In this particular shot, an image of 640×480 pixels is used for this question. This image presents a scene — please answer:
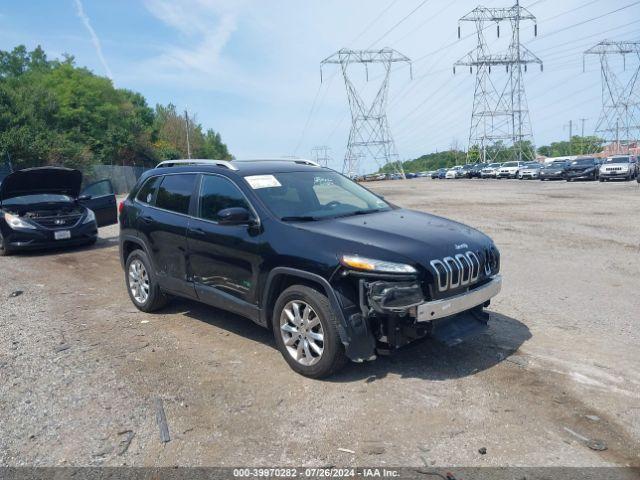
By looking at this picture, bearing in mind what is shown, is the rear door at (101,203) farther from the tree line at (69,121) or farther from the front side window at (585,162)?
the front side window at (585,162)

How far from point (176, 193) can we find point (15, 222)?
6.77 meters

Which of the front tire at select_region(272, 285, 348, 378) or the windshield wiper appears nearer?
the front tire at select_region(272, 285, 348, 378)

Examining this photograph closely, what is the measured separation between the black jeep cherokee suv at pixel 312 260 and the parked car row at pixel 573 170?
29609 mm

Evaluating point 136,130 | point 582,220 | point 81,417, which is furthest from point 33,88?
point 81,417

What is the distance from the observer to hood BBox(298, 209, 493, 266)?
4.12 meters

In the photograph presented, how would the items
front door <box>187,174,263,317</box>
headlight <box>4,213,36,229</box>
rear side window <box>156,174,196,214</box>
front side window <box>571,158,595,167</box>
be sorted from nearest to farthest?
1. front door <box>187,174,263,317</box>
2. rear side window <box>156,174,196,214</box>
3. headlight <box>4,213,36,229</box>
4. front side window <box>571,158,595,167</box>

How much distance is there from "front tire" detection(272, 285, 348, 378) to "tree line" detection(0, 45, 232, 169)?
110 ft

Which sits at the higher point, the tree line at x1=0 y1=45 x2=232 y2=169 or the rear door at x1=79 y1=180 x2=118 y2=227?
the tree line at x1=0 y1=45 x2=232 y2=169

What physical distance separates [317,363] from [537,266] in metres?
5.52

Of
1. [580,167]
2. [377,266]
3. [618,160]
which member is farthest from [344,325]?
[580,167]

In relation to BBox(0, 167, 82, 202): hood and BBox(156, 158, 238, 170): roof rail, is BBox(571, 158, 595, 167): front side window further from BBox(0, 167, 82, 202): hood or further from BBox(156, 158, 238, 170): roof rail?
BBox(156, 158, 238, 170): roof rail

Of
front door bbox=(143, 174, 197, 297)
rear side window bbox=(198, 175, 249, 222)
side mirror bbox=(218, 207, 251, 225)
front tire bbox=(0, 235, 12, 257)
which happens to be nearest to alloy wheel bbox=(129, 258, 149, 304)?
front door bbox=(143, 174, 197, 297)

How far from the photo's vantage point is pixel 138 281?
6.43m

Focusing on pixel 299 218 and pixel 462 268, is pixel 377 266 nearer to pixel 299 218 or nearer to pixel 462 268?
pixel 462 268
